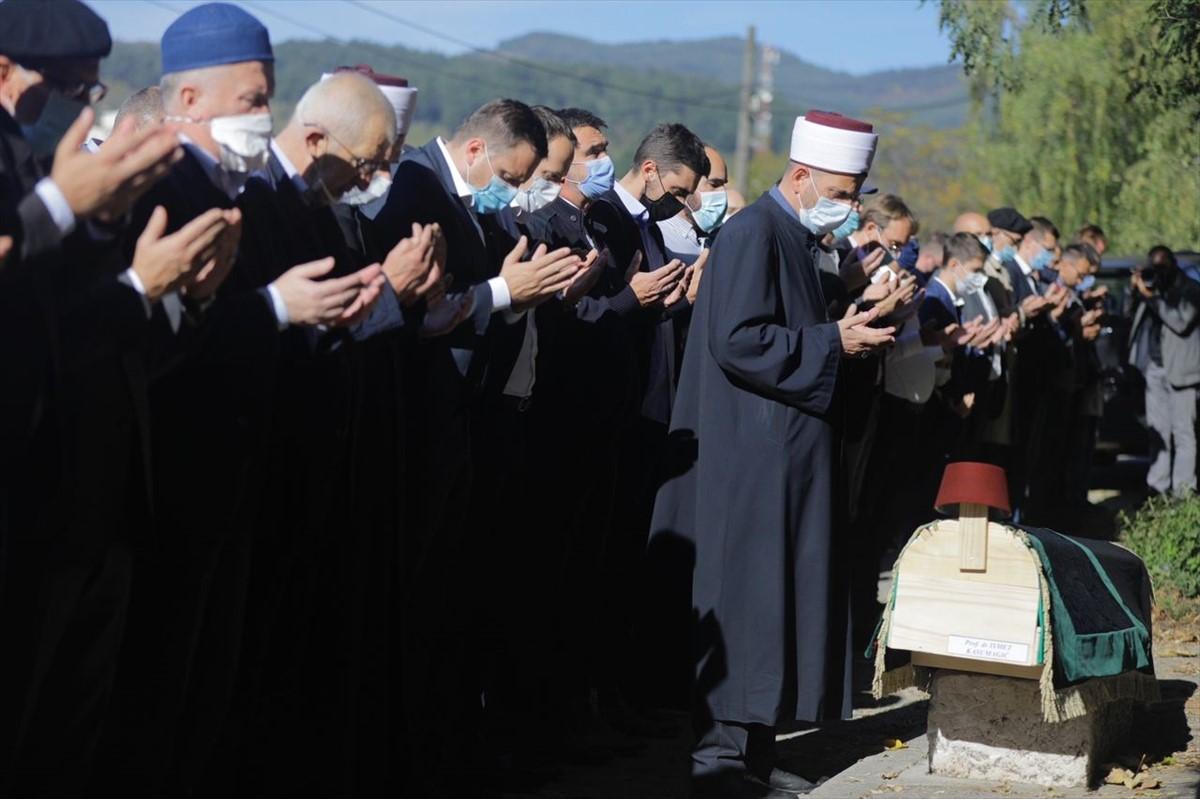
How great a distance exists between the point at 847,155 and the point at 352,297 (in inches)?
103

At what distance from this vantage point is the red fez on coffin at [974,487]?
672 centimetres

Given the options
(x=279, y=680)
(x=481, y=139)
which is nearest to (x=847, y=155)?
(x=481, y=139)

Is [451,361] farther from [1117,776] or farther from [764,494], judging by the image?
[1117,776]

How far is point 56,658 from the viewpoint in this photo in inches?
178

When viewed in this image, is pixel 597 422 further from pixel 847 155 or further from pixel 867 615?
pixel 867 615

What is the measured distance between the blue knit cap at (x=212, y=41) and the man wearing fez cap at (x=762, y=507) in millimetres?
2118

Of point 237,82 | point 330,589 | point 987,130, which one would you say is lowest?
point 330,589

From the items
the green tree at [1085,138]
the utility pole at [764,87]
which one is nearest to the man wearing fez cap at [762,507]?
the green tree at [1085,138]

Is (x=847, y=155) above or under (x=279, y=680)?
above

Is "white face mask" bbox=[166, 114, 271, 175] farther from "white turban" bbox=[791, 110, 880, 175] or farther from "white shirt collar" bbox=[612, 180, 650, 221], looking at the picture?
"white shirt collar" bbox=[612, 180, 650, 221]

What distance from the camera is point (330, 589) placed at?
5.79 metres

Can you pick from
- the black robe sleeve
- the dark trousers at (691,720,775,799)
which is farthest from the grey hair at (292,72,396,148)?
the dark trousers at (691,720,775,799)

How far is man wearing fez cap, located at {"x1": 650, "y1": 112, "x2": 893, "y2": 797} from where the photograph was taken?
6562 mm

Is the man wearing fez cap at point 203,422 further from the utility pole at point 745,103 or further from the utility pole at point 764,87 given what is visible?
the utility pole at point 764,87
